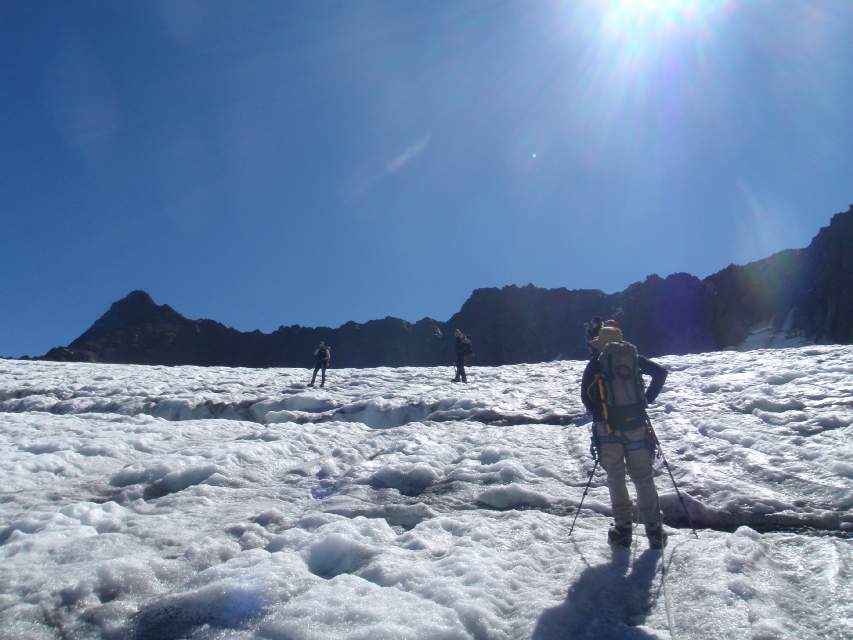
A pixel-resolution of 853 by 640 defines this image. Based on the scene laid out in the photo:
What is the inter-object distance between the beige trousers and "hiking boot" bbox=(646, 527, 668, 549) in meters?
0.04

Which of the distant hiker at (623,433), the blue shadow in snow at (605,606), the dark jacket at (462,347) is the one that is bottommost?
the blue shadow in snow at (605,606)

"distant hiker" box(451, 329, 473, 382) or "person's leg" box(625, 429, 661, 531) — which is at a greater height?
"distant hiker" box(451, 329, 473, 382)

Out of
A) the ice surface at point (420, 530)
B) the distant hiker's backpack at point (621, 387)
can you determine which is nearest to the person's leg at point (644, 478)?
the distant hiker's backpack at point (621, 387)

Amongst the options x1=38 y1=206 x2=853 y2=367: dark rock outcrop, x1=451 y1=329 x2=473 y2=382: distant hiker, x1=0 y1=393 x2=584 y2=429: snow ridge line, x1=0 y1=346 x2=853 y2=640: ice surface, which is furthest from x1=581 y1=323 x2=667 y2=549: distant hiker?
x1=38 y1=206 x2=853 y2=367: dark rock outcrop

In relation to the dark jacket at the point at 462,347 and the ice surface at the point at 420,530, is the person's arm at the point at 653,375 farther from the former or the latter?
the dark jacket at the point at 462,347

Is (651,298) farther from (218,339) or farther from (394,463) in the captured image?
(394,463)

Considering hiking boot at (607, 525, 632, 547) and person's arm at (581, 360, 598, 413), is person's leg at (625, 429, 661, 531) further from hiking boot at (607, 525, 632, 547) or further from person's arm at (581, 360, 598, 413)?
person's arm at (581, 360, 598, 413)

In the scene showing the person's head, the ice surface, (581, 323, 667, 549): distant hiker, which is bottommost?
the ice surface

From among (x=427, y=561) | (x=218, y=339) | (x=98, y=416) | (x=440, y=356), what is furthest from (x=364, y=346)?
(x=427, y=561)

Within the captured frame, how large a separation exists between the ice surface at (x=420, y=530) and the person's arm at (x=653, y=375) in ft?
5.19

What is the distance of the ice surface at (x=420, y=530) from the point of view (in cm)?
423

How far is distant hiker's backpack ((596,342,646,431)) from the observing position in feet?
18.6

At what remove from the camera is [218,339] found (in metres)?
134

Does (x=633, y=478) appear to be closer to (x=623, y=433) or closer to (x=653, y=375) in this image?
(x=623, y=433)
